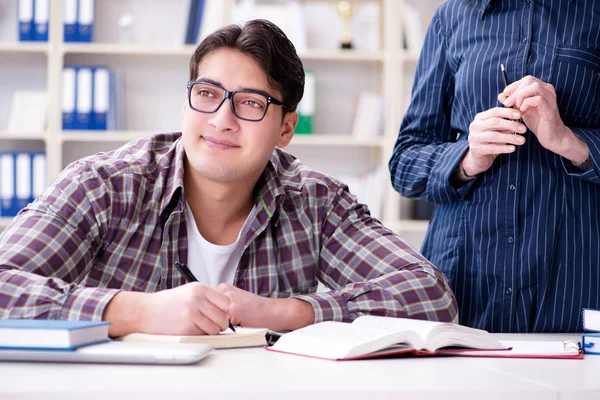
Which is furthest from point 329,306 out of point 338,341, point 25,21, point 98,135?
point 25,21

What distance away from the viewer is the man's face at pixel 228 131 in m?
1.73

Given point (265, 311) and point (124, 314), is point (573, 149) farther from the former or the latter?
point (124, 314)

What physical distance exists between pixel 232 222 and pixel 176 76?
2.47m

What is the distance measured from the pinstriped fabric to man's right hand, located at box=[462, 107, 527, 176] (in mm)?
83

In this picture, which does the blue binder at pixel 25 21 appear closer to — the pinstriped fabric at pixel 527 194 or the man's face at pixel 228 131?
the man's face at pixel 228 131

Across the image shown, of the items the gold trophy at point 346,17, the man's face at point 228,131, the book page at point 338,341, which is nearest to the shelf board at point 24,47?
the gold trophy at point 346,17

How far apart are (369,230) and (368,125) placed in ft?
7.60

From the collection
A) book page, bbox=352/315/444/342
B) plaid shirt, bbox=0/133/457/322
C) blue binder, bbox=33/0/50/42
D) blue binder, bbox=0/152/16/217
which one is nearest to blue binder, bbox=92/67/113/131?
blue binder, bbox=33/0/50/42

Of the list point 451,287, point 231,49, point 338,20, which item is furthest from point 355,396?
point 338,20

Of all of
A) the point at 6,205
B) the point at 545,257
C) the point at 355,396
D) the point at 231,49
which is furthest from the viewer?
the point at 6,205

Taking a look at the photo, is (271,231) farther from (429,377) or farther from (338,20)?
(338,20)

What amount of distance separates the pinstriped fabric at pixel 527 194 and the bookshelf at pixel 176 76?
2.24 m

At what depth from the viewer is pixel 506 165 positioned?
172cm

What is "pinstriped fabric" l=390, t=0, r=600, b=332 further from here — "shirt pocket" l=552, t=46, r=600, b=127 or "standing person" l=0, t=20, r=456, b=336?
"standing person" l=0, t=20, r=456, b=336
